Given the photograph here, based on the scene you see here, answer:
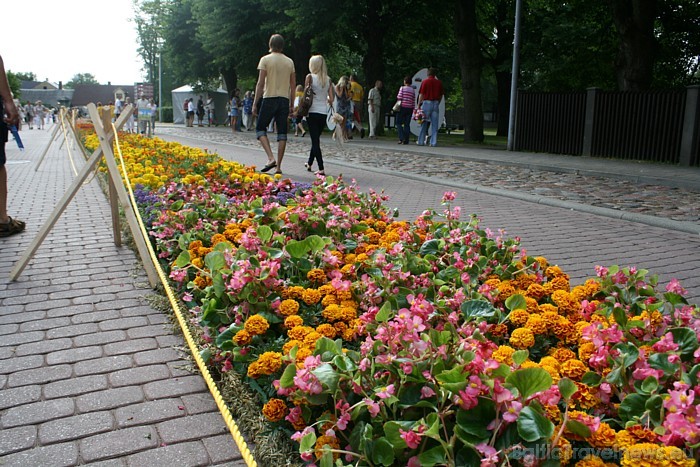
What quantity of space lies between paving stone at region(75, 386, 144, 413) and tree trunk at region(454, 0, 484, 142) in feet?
68.2

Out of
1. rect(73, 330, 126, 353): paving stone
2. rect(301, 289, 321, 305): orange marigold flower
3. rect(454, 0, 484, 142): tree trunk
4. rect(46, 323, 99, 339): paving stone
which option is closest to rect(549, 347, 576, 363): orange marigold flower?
rect(301, 289, 321, 305): orange marigold flower

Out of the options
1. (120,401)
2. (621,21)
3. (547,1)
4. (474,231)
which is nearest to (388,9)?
(547,1)

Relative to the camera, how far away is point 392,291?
10.3 ft

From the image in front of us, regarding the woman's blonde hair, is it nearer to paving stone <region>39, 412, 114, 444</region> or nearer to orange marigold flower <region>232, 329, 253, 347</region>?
orange marigold flower <region>232, 329, 253, 347</region>

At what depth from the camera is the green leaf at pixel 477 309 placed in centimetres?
273

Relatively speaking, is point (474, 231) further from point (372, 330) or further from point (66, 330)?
point (66, 330)

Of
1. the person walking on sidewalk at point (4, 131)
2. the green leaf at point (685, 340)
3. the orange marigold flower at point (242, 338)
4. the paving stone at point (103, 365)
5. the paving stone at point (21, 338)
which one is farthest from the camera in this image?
the person walking on sidewalk at point (4, 131)

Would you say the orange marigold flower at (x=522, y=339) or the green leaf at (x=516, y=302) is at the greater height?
the green leaf at (x=516, y=302)

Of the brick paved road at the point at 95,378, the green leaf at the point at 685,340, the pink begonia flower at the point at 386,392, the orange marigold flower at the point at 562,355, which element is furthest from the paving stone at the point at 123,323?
the green leaf at the point at 685,340

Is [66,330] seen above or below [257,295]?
below

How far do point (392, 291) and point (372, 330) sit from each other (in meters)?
0.57

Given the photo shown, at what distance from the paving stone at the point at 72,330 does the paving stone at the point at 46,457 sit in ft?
4.11

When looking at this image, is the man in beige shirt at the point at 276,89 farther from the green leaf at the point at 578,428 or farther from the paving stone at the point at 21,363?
the green leaf at the point at 578,428

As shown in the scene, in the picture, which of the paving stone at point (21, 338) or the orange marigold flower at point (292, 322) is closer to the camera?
the orange marigold flower at point (292, 322)
